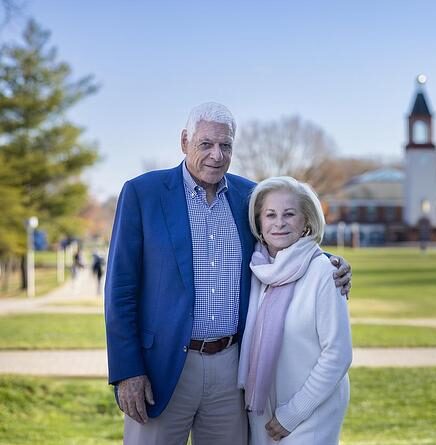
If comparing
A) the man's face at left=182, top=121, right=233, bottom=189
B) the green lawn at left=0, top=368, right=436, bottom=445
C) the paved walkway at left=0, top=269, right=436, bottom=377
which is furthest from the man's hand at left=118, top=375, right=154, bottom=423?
the paved walkway at left=0, top=269, right=436, bottom=377

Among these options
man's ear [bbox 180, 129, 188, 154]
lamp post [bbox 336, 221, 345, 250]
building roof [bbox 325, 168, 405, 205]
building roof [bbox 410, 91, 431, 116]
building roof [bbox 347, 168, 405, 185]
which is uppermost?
building roof [bbox 410, 91, 431, 116]

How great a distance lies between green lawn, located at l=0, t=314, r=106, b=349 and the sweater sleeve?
997 cm

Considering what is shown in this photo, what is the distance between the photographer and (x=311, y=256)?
3084 millimetres

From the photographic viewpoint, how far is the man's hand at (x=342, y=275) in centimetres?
303

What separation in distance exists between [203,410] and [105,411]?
17.8 feet

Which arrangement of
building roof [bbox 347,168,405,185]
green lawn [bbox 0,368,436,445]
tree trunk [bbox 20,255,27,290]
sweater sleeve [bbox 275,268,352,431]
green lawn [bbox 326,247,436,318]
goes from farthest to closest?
building roof [bbox 347,168,405,185] → tree trunk [bbox 20,255,27,290] → green lawn [bbox 326,247,436,318] → green lawn [bbox 0,368,436,445] → sweater sleeve [bbox 275,268,352,431]

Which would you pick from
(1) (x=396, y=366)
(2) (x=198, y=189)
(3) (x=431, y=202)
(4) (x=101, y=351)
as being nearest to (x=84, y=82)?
(4) (x=101, y=351)

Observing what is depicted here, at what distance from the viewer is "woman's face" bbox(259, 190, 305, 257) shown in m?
3.12

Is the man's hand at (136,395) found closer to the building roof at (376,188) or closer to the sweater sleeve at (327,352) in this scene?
the sweater sleeve at (327,352)

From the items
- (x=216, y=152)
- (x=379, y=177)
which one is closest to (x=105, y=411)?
(x=216, y=152)

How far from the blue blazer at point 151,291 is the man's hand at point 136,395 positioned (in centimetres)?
3

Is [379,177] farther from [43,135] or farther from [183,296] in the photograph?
[183,296]

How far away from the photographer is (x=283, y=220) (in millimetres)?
3125

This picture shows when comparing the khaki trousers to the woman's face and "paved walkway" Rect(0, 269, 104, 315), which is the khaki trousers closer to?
the woman's face
